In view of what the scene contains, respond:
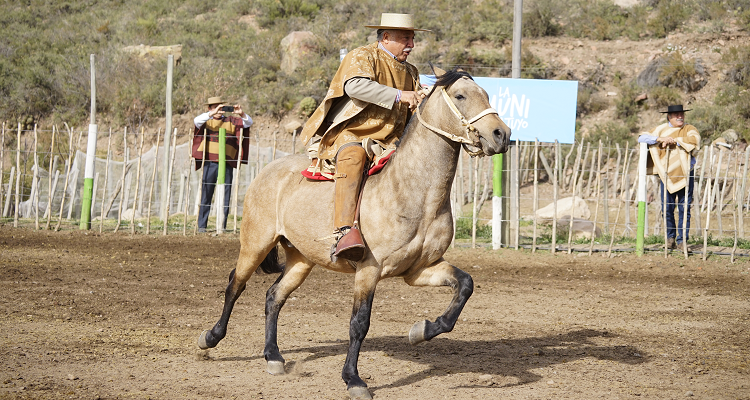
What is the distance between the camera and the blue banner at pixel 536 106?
12742mm

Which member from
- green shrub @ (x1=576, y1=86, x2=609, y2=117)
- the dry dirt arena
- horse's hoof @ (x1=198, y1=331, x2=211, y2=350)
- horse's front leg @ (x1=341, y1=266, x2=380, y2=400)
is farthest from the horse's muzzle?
green shrub @ (x1=576, y1=86, x2=609, y2=117)

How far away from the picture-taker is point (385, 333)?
662 centimetres

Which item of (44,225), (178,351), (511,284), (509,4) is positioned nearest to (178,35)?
(509,4)

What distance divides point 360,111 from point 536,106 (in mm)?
8345

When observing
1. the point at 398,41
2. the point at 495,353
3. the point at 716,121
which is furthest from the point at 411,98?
the point at 716,121

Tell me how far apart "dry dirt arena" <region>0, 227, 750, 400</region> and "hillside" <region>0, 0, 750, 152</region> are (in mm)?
15395

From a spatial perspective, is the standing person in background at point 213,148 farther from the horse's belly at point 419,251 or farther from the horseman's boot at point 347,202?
the horse's belly at point 419,251

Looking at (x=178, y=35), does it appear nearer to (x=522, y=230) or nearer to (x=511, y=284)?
(x=522, y=230)

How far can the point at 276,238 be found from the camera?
18.6 ft

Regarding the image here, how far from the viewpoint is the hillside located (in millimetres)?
25281

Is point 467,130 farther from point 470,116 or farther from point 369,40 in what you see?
point 369,40

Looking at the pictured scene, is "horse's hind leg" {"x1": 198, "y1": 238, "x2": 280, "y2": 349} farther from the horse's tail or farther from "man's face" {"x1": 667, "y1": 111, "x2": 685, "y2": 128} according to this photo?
"man's face" {"x1": 667, "y1": 111, "x2": 685, "y2": 128}

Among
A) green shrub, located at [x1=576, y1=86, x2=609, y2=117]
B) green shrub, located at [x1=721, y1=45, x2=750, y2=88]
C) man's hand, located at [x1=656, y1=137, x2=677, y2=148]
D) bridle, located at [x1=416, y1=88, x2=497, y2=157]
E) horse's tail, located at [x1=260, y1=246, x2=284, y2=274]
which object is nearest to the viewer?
bridle, located at [x1=416, y1=88, x2=497, y2=157]


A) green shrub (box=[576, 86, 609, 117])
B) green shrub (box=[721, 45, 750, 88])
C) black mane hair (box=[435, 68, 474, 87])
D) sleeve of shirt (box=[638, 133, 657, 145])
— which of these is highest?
green shrub (box=[721, 45, 750, 88])
